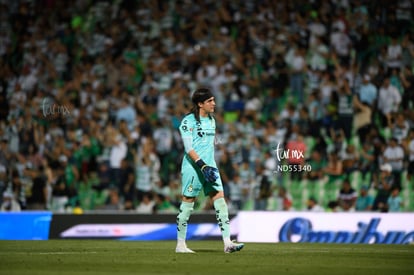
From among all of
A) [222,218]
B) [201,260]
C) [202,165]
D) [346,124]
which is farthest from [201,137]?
[346,124]

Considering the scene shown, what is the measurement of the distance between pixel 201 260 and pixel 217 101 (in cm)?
1480

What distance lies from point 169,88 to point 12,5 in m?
8.72

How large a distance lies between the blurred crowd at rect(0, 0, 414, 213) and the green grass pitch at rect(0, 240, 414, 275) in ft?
23.4

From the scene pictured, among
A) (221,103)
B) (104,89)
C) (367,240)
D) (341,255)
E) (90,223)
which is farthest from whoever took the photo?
(104,89)

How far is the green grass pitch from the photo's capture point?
12.3 metres

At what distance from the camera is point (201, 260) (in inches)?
545

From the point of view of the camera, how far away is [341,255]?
15.3 meters

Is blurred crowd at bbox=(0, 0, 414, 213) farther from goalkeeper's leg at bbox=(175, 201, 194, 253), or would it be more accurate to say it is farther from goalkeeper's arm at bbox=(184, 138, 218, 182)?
goalkeeper's arm at bbox=(184, 138, 218, 182)

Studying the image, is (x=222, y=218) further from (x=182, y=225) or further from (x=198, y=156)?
(x=198, y=156)

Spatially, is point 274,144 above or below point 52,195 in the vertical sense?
above

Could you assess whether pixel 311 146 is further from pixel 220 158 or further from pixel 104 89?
pixel 104 89

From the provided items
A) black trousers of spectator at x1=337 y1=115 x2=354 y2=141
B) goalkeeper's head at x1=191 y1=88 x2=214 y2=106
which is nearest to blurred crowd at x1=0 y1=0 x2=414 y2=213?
black trousers of spectator at x1=337 y1=115 x2=354 y2=141

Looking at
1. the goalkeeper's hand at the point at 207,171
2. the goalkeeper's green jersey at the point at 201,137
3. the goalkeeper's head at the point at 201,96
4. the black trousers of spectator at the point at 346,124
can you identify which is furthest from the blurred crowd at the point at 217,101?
the goalkeeper's hand at the point at 207,171

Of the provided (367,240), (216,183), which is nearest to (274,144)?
(367,240)
